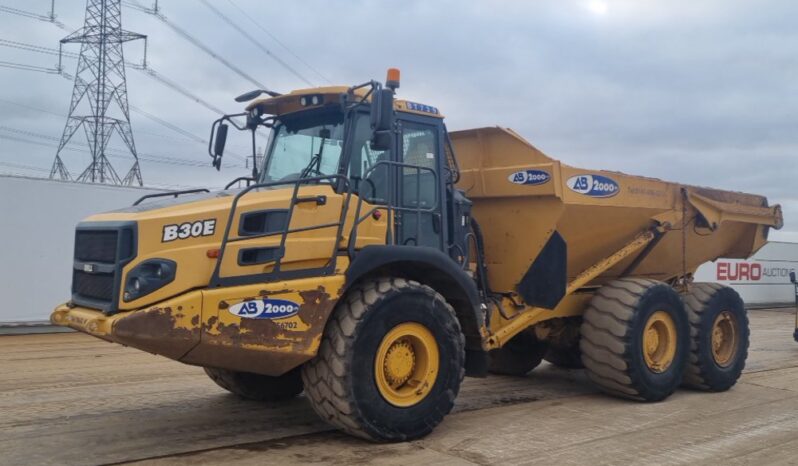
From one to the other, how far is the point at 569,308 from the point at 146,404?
4.25 meters

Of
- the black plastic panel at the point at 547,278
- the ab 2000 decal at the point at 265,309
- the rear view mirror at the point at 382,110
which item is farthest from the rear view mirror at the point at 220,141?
the black plastic panel at the point at 547,278

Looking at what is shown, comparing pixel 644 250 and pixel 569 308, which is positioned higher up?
pixel 644 250

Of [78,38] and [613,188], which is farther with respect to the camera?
[78,38]

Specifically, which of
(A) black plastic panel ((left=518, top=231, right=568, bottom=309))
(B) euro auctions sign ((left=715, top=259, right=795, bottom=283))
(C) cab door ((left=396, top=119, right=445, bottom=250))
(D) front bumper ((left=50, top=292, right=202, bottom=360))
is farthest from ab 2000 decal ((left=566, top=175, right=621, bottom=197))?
(B) euro auctions sign ((left=715, top=259, right=795, bottom=283))

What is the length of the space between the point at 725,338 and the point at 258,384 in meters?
5.38

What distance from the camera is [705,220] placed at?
877 cm

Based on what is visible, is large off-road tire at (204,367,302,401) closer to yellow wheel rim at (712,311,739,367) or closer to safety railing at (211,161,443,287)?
safety railing at (211,161,443,287)

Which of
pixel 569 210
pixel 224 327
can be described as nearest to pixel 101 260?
pixel 224 327

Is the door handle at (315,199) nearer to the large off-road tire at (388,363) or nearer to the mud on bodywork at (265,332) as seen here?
the mud on bodywork at (265,332)

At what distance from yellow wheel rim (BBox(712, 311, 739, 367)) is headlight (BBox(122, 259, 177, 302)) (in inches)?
246

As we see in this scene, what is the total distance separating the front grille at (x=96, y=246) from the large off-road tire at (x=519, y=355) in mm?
5020

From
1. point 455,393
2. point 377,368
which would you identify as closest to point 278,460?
point 377,368

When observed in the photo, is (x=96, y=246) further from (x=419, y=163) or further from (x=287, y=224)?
(x=419, y=163)

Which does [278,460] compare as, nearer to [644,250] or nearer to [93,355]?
[644,250]
